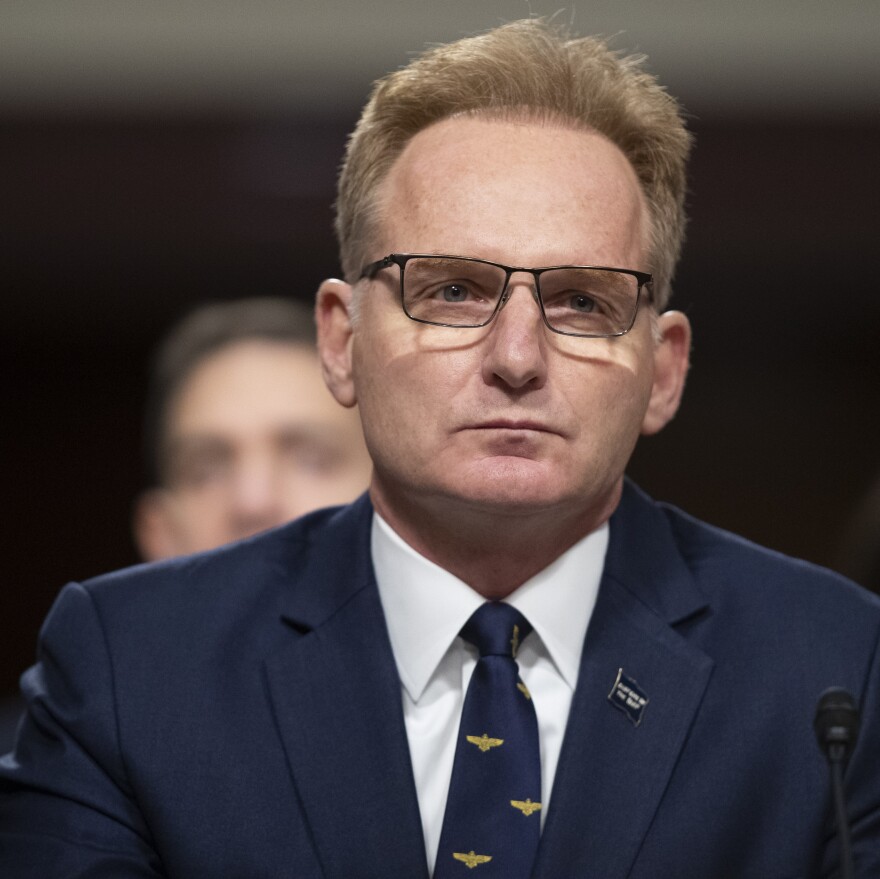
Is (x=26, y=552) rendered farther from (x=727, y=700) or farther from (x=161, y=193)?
(x=727, y=700)

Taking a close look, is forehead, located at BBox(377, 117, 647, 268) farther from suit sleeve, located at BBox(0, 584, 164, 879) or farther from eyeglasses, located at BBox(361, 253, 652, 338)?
suit sleeve, located at BBox(0, 584, 164, 879)

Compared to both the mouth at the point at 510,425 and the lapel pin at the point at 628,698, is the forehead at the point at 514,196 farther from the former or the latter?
the lapel pin at the point at 628,698

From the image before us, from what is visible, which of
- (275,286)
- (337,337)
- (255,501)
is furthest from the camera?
(275,286)

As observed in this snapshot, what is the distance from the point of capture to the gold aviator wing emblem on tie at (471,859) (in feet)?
5.87

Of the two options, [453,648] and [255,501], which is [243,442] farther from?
[453,648]

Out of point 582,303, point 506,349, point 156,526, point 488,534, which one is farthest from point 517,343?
point 156,526

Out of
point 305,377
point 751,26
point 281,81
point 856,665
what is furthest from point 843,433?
point 856,665

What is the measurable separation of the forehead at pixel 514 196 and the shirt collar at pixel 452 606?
17.2 inches

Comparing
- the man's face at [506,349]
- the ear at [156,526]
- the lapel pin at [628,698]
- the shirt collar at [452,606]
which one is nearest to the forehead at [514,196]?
the man's face at [506,349]

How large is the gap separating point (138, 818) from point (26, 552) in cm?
418

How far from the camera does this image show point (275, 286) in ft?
17.4

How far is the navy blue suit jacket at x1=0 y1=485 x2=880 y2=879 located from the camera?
6.02 ft

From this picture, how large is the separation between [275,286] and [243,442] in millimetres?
2088

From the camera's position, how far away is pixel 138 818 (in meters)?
1.89
